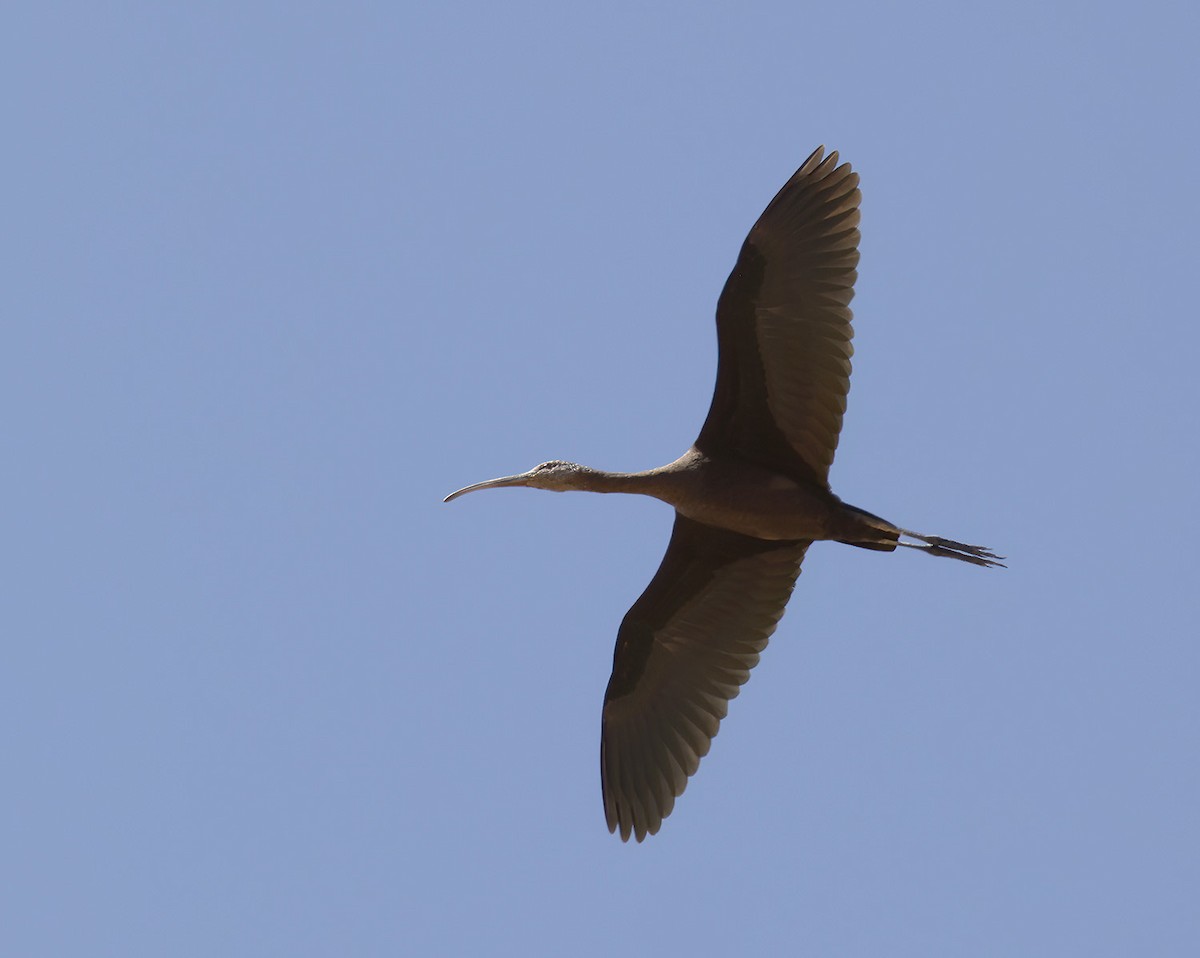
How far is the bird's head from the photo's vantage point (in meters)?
13.1

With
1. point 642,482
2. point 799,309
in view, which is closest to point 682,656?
point 642,482

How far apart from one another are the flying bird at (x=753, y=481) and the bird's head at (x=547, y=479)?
0.04 feet

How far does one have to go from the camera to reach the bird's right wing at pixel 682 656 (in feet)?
44.0

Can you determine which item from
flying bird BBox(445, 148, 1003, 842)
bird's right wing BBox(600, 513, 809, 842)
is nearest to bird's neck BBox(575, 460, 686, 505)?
flying bird BBox(445, 148, 1003, 842)

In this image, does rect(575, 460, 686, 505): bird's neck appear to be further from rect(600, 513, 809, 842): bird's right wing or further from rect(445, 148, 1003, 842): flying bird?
rect(600, 513, 809, 842): bird's right wing

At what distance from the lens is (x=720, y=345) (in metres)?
12.6

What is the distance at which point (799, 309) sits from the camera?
12484 millimetres

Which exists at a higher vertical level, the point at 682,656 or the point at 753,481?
the point at 753,481

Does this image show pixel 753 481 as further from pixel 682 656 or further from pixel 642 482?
pixel 682 656

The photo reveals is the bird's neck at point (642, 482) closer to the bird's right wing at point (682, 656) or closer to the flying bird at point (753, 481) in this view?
the flying bird at point (753, 481)

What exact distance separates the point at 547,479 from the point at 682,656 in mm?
1729

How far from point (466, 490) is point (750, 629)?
7.86 ft

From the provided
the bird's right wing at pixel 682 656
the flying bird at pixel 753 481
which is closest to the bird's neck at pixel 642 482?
the flying bird at pixel 753 481

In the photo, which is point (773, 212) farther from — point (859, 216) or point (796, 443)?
point (796, 443)
